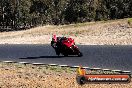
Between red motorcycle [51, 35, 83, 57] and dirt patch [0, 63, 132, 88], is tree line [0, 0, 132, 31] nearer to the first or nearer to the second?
red motorcycle [51, 35, 83, 57]

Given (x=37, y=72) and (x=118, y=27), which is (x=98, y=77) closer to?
(x=37, y=72)

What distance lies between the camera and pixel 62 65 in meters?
17.6

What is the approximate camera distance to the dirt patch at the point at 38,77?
42.6 feet

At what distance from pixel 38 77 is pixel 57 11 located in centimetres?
6557

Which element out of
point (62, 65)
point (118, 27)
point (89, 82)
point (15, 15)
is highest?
point (89, 82)

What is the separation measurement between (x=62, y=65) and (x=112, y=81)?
226 inches

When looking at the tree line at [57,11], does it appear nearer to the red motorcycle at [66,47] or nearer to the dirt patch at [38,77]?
the red motorcycle at [66,47]

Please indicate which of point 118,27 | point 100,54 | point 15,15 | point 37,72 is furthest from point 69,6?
point 37,72

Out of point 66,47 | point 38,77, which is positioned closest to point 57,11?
point 66,47

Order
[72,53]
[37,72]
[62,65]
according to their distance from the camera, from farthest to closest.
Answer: [72,53] → [62,65] → [37,72]

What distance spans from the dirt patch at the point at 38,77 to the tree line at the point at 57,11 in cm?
5387

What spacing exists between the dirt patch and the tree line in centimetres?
5387

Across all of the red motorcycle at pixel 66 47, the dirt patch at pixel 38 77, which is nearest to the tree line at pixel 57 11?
the red motorcycle at pixel 66 47

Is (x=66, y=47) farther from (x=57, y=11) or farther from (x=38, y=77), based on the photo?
(x=57, y=11)
